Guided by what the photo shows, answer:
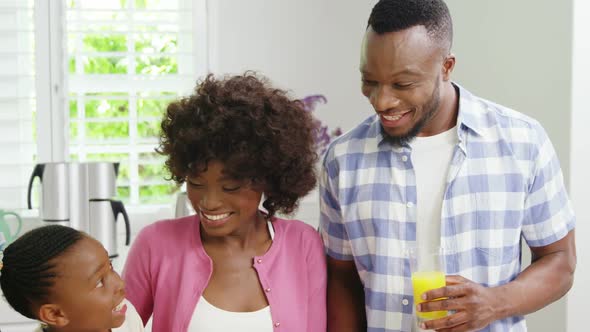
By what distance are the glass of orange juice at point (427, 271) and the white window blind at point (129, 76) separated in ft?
7.33

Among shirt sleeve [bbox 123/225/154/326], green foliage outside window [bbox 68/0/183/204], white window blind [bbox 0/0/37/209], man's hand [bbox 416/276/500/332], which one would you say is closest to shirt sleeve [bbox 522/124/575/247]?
man's hand [bbox 416/276/500/332]

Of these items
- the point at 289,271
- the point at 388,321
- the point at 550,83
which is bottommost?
the point at 388,321

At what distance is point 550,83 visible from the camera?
7.94 ft

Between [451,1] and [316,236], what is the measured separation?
151 cm

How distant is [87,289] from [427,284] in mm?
633

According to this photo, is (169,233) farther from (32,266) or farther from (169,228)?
(32,266)

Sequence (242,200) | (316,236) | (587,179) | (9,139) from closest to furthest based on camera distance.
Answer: (242,200) < (316,236) < (587,179) < (9,139)

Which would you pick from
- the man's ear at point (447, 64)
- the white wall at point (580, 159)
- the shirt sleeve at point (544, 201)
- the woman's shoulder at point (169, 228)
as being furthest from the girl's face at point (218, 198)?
the white wall at point (580, 159)

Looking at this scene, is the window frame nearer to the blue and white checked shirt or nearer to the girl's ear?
the blue and white checked shirt

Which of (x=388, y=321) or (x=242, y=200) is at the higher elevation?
(x=242, y=200)

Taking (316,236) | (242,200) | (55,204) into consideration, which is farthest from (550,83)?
(55,204)

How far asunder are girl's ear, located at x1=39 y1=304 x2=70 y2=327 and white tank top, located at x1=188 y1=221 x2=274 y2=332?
10.7 inches

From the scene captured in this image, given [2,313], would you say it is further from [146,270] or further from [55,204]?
[146,270]

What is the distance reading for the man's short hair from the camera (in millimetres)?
1595
